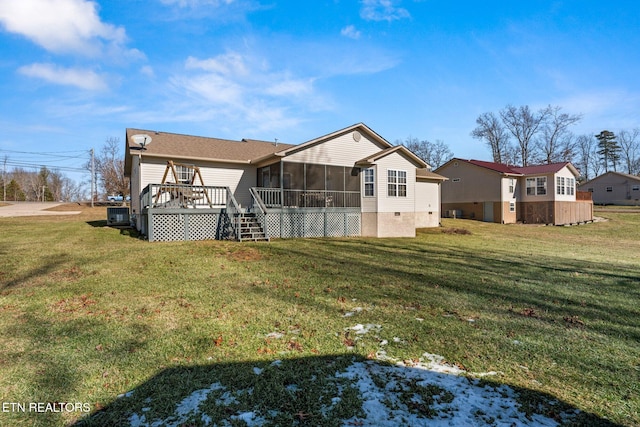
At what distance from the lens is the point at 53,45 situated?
1543 cm

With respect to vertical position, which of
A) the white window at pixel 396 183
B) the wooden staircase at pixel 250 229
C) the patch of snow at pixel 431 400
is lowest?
the patch of snow at pixel 431 400

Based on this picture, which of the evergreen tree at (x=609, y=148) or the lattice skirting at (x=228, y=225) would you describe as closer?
the lattice skirting at (x=228, y=225)

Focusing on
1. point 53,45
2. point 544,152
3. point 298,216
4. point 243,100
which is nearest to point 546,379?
point 298,216

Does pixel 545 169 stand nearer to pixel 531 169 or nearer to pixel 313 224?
pixel 531 169

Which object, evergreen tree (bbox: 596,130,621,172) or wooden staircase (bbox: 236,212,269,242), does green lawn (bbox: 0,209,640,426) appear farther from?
evergreen tree (bbox: 596,130,621,172)

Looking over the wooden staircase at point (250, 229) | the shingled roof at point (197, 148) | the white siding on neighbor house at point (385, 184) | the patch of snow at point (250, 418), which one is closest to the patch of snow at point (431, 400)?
the patch of snow at point (250, 418)

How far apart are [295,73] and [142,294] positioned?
1397 cm

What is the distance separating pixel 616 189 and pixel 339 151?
50069 mm

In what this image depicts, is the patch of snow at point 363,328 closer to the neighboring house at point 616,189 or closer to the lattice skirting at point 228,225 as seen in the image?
the lattice skirting at point 228,225

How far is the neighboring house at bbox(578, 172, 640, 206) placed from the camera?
144 ft

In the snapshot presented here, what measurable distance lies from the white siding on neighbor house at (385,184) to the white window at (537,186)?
17.6 metres

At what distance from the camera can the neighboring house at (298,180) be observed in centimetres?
1449

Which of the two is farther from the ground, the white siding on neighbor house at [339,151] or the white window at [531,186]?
the white siding on neighbor house at [339,151]

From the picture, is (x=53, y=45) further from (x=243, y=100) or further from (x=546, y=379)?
(x=546, y=379)
